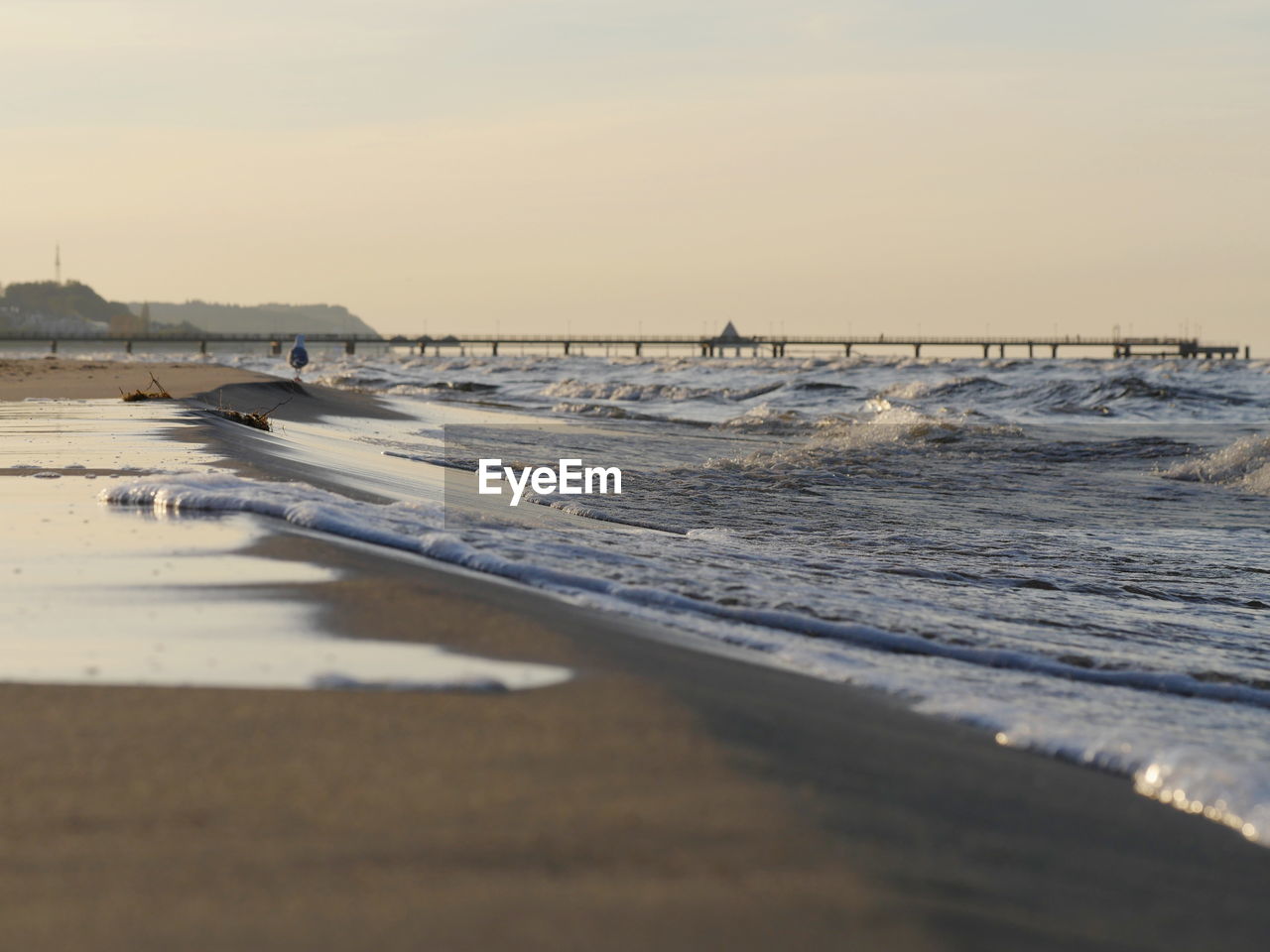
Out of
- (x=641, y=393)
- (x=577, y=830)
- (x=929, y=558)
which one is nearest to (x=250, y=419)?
(x=929, y=558)

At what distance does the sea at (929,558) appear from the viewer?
2568 millimetres

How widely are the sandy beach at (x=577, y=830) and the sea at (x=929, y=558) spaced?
0.36 meters

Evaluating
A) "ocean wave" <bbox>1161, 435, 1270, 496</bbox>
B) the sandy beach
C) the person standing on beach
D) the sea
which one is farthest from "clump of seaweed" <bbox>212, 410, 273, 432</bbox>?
the person standing on beach

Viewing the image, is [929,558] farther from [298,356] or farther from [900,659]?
[298,356]

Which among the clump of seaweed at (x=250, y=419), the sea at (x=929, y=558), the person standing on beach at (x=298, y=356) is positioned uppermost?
the person standing on beach at (x=298, y=356)

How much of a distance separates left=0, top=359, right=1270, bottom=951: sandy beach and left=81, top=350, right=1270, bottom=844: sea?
1.19 feet

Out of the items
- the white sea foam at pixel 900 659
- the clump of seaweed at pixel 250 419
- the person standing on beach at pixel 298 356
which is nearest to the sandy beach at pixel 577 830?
the white sea foam at pixel 900 659

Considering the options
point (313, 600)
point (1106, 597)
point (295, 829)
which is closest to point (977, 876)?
point (295, 829)

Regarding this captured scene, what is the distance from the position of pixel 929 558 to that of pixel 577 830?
384 centimetres

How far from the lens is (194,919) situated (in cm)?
134

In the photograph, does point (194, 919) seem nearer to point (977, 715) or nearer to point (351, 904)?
point (351, 904)

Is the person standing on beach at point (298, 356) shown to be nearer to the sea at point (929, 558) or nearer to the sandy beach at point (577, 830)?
the sea at point (929, 558)

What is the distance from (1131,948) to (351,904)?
Result: 3.08 feet

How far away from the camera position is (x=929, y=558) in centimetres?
515
